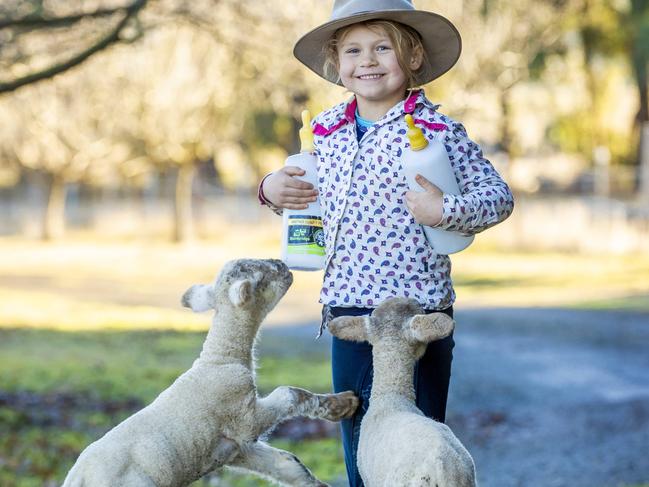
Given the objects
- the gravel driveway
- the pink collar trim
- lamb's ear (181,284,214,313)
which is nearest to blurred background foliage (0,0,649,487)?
the gravel driveway

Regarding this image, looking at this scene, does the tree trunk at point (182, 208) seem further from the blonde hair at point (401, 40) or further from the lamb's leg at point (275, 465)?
the lamb's leg at point (275, 465)

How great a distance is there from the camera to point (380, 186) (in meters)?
3.78

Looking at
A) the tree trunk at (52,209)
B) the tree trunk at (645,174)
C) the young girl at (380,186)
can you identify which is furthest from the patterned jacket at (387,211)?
the tree trunk at (52,209)

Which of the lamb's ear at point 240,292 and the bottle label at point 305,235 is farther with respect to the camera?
the bottle label at point 305,235

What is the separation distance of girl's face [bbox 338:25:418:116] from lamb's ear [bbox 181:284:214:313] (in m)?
0.87

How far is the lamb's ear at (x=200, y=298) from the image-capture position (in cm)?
388

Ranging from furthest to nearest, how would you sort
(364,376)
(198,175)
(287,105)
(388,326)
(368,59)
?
1. (198,175)
2. (287,105)
3. (364,376)
4. (368,59)
5. (388,326)

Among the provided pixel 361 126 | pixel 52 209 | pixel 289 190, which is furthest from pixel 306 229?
pixel 52 209

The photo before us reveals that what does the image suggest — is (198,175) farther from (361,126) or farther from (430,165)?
(430,165)

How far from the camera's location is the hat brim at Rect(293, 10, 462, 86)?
149 inches

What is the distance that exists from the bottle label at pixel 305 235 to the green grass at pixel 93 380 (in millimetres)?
4557

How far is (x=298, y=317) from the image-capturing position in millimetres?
19391

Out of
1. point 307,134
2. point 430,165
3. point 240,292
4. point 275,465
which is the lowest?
point 275,465

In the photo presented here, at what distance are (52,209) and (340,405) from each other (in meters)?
30.6
